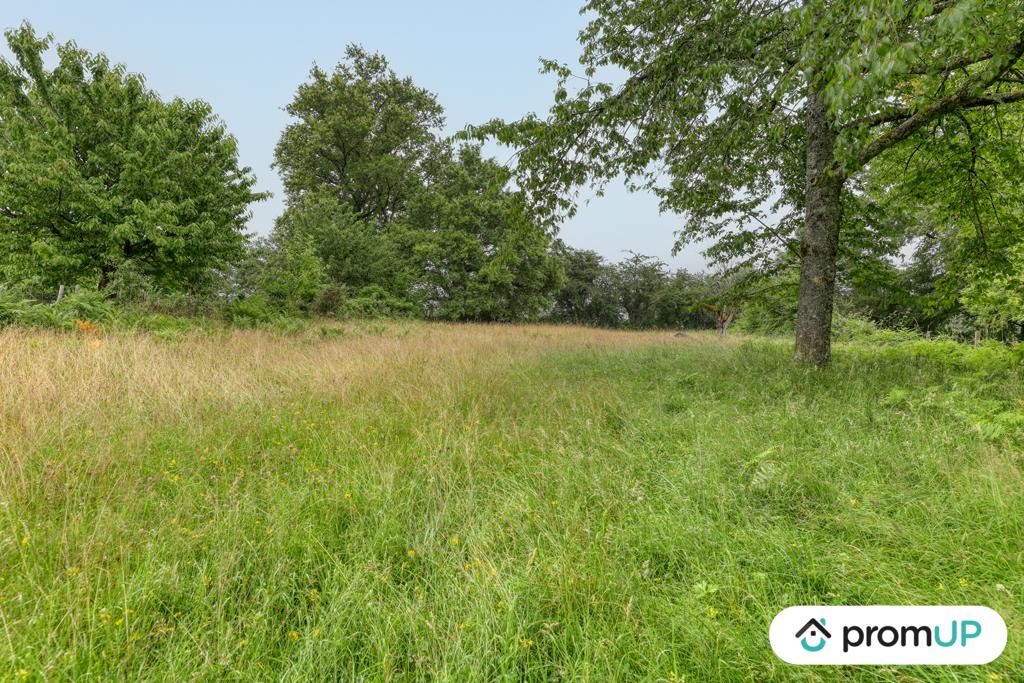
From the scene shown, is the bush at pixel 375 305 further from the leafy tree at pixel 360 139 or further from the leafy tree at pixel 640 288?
the leafy tree at pixel 640 288

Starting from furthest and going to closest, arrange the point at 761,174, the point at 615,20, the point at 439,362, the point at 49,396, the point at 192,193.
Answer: the point at 192,193
the point at 761,174
the point at 439,362
the point at 615,20
the point at 49,396

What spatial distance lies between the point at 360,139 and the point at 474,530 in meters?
27.9

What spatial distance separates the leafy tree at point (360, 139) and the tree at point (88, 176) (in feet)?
36.1

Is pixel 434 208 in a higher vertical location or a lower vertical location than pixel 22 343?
higher

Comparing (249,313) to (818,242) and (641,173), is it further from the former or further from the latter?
(818,242)

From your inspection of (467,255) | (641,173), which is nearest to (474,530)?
(641,173)

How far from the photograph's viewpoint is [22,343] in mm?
5414

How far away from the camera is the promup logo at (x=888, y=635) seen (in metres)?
1.41

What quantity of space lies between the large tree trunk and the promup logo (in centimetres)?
596

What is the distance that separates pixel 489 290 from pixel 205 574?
67.6ft

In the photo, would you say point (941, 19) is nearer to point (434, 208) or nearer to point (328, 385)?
point (328, 385)

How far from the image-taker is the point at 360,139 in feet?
81.7

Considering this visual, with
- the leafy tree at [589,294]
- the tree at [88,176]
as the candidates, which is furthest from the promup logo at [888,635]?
the leafy tree at [589,294]

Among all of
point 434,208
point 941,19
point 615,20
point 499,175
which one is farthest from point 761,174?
point 434,208
